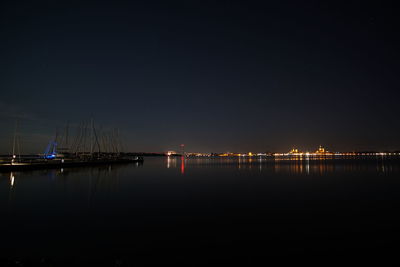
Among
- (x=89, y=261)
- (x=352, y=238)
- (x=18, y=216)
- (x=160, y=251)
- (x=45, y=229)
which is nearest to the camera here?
(x=89, y=261)

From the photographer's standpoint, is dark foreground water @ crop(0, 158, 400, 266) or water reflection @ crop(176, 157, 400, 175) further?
water reflection @ crop(176, 157, 400, 175)

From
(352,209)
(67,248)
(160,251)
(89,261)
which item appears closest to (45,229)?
(67,248)

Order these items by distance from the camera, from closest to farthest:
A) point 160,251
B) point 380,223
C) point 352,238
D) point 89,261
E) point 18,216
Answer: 1. point 89,261
2. point 160,251
3. point 352,238
4. point 380,223
5. point 18,216

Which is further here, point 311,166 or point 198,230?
point 311,166

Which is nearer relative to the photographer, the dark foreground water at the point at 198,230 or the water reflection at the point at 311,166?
the dark foreground water at the point at 198,230

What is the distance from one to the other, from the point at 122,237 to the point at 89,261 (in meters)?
2.43

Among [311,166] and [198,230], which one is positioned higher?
[311,166]

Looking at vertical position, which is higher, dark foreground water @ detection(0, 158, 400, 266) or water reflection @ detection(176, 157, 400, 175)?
water reflection @ detection(176, 157, 400, 175)

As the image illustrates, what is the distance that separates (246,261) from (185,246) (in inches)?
91.7

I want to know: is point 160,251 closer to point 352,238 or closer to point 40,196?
point 352,238

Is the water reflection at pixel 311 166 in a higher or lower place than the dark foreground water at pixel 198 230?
higher

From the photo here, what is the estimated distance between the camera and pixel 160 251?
9.14m

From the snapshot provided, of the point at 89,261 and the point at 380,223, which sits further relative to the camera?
the point at 380,223

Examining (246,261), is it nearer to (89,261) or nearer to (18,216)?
(89,261)
